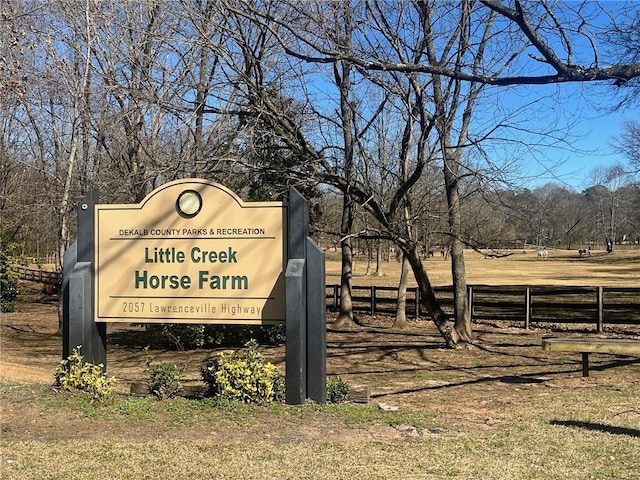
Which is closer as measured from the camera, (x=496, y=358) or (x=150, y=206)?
(x=150, y=206)

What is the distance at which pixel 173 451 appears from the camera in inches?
180

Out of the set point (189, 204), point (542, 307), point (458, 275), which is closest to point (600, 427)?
point (189, 204)

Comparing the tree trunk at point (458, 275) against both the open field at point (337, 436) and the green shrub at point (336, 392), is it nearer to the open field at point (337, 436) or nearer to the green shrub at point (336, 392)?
the open field at point (337, 436)

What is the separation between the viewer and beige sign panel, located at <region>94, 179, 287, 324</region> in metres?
6.40

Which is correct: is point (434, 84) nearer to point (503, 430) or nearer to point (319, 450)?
point (503, 430)

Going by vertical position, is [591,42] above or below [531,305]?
above

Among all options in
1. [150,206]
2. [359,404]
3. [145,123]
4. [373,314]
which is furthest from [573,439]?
[373,314]

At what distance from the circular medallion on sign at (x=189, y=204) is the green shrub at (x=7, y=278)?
19337 millimetres

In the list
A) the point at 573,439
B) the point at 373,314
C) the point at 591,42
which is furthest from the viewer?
the point at 373,314

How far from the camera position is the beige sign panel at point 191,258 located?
21.0 feet

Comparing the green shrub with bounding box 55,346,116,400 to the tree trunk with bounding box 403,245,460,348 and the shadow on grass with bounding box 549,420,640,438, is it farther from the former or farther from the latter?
the tree trunk with bounding box 403,245,460,348

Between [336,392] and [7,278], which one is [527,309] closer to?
[336,392]

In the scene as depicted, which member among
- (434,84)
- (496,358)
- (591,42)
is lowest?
(496,358)

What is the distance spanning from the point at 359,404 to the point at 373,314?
14406mm
